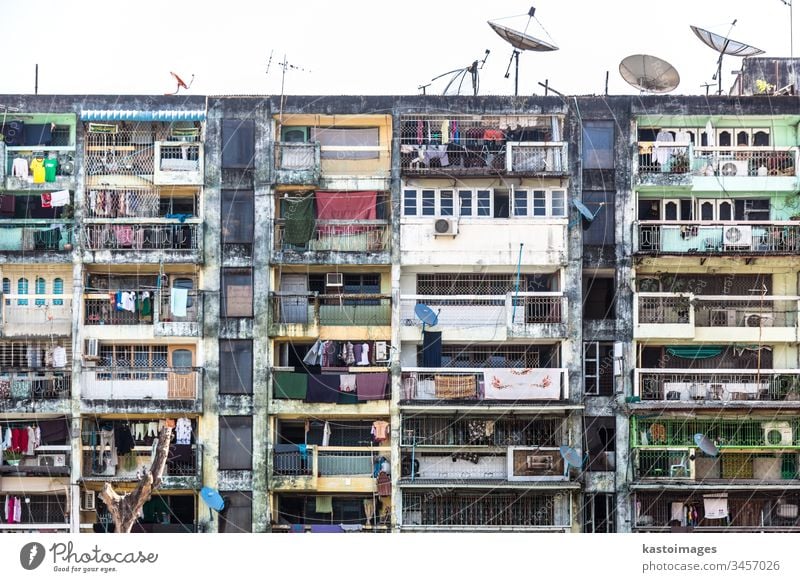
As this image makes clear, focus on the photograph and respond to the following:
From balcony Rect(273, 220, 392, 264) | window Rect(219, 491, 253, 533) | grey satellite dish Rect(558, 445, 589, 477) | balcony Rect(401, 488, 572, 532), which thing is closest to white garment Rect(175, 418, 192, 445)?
window Rect(219, 491, 253, 533)

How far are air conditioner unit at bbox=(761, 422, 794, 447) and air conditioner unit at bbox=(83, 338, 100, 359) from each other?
19.5 metres

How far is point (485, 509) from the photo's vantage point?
42719mm

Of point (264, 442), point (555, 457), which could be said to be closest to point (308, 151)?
point (264, 442)

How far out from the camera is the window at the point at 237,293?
140ft

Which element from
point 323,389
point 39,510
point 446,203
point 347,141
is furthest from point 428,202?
point 39,510

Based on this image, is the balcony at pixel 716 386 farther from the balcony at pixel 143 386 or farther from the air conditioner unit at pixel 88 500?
the air conditioner unit at pixel 88 500

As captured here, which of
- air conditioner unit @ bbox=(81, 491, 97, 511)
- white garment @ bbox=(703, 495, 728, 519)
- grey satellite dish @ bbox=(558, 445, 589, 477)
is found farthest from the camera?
white garment @ bbox=(703, 495, 728, 519)

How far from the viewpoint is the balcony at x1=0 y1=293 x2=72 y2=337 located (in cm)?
4309

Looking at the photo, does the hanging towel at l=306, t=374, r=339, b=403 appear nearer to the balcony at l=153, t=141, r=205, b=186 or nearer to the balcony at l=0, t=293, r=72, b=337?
the balcony at l=153, t=141, r=205, b=186

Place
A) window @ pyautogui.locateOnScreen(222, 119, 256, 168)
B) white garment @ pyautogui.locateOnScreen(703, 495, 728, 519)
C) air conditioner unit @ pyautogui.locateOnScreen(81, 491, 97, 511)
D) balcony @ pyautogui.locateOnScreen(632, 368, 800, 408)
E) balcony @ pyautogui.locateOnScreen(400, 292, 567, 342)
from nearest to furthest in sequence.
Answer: air conditioner unit @ pyautogui.locateOnScreen(81, 491, 97, 511), balcony @ pyautogui.locateOnScreen(632, 368, 800, 408), balcony @ pyautogui.locateOnScreen(400, 292, 567, 342), white garment @ pyautogui.locateOnScreen(703, 495, 728, 519), window @ pyautogui.locateOnScreen(222, 119, 256, 168)

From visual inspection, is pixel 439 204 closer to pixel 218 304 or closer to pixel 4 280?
pixel 218 304

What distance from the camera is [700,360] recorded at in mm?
43906

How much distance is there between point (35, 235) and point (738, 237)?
20577 mm

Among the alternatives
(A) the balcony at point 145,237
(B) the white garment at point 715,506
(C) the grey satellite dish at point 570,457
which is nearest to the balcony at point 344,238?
(A) the balcony at point 145,237
